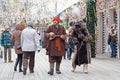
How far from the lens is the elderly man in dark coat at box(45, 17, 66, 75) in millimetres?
13812

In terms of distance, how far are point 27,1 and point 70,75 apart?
150 ft

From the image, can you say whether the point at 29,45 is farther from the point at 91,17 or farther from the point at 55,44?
the point at 91,17

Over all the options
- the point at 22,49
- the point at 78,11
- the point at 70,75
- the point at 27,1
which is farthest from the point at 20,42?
the point at 27,1

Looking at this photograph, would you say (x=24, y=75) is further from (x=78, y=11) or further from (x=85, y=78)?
(x=78, y=11)

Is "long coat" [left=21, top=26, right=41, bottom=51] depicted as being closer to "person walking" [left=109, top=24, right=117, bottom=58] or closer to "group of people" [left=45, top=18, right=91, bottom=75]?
"group of people" [left=45, top=18, right=91, bottom=75]

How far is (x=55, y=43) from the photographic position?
45.7 feet

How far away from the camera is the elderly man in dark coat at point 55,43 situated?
1381 centimetres

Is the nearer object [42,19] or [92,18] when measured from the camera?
[92,18]

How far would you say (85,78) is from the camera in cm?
1280

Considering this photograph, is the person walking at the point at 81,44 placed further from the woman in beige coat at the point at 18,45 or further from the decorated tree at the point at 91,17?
the decorated tree at the point at 91,17

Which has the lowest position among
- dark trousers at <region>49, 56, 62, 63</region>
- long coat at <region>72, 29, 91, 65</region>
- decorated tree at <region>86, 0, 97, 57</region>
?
dark trousers at <region>49, 56, 62, 63</region>

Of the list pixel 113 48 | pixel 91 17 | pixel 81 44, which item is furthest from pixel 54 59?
pixel 113 48

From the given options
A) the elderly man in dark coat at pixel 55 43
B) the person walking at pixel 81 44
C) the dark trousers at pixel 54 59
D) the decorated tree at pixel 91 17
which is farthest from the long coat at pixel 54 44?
the decorated tree at pixel 91 17

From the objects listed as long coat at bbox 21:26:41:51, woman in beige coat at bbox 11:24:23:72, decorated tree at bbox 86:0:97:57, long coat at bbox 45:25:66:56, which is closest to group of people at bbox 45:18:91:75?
long coat at bbox 45:25:66:56
